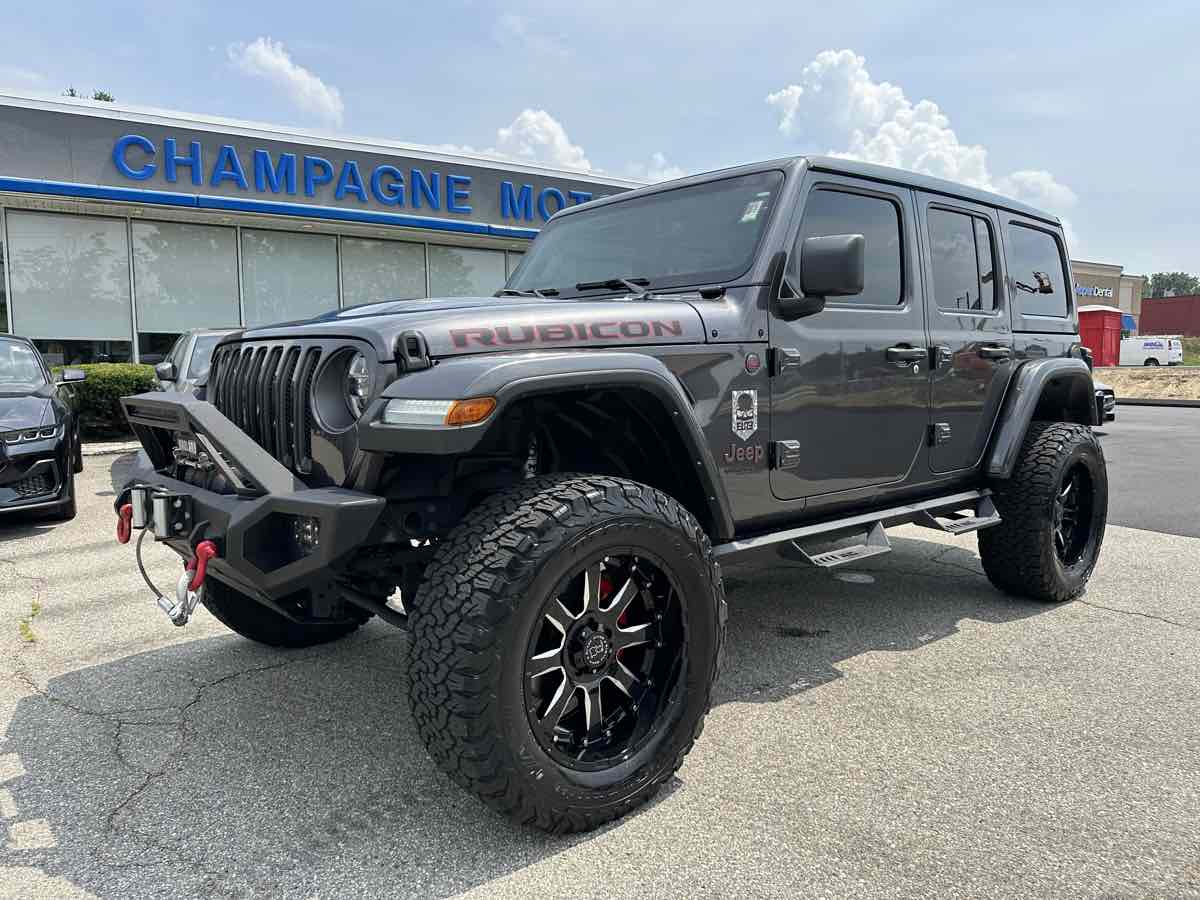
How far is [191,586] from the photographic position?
2.47m

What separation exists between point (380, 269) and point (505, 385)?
44.8 ft

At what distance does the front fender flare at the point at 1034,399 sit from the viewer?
4.24 metres

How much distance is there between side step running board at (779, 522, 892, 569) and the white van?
44.2 m

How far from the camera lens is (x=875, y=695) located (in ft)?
11.1

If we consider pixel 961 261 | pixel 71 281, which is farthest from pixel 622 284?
pixel 71 281

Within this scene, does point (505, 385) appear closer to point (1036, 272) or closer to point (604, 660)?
point (604, 660)

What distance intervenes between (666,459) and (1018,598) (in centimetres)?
277

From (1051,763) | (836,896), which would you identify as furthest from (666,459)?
(1051,763)

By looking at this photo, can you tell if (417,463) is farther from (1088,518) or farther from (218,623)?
(1088,518)

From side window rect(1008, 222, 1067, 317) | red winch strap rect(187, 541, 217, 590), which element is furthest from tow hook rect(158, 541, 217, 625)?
side window rect(1008, 222, 1067, 317)

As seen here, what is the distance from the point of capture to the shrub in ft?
36.6

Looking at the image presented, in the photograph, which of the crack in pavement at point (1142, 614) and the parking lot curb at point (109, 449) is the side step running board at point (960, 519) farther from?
the parking lot curb at point (109, 449)

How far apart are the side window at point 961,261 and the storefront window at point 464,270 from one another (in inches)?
471

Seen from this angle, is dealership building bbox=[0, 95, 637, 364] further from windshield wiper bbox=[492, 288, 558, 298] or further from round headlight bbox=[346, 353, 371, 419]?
round headlight bbox=[346, 353, 371, 419]
